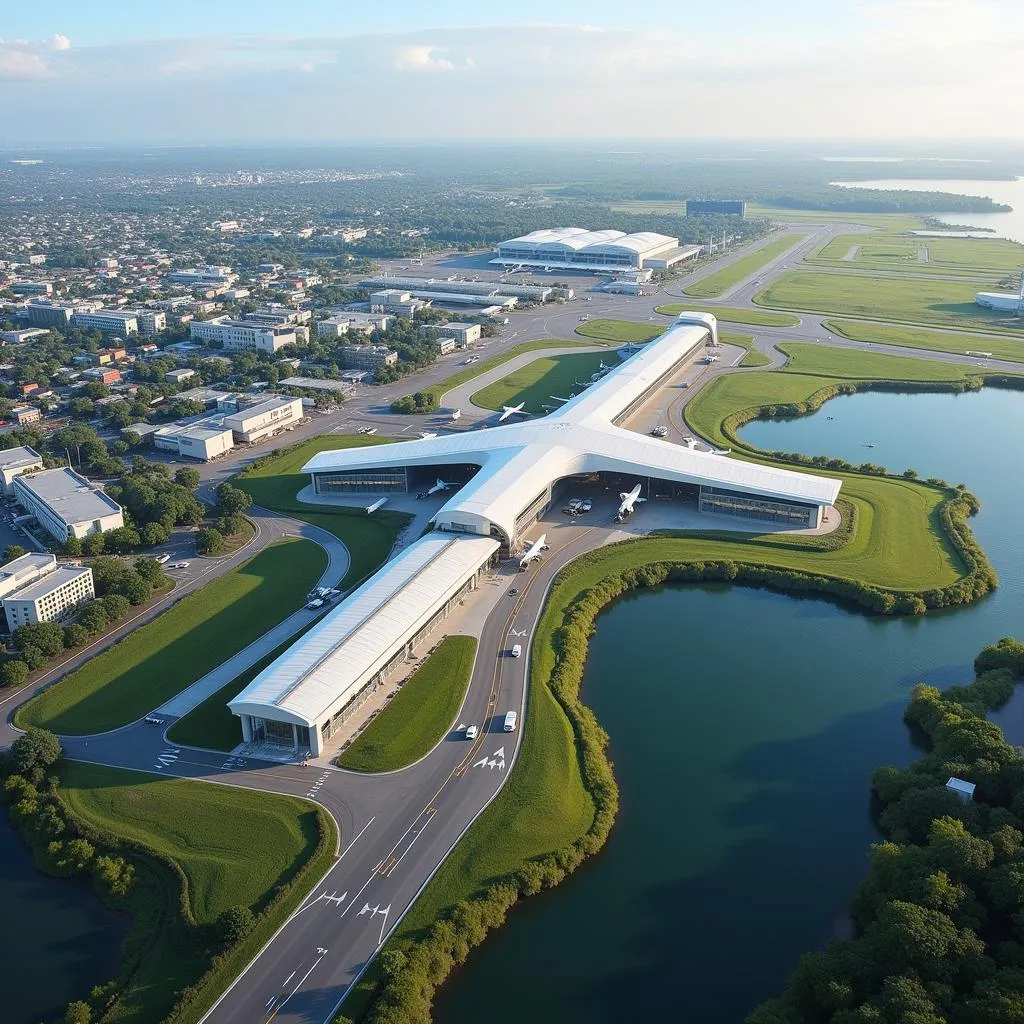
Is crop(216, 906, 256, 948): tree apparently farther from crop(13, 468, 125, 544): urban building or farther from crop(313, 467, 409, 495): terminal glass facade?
crop(313, 467, 409, 495): terminal glass facade

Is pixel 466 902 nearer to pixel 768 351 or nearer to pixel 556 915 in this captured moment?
pixel 556 915

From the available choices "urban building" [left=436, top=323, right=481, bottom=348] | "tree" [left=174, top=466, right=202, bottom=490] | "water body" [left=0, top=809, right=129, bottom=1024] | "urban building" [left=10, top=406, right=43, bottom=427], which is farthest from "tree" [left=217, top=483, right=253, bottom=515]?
"urban building" [left=436, top=323, right=481, bottom=348]

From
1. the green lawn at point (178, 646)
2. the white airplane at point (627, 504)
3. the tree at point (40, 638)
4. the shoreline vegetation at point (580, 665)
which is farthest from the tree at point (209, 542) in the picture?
the white airplane at point (627, 504)

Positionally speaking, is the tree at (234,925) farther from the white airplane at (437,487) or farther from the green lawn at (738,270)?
the green lawn at (738,270)

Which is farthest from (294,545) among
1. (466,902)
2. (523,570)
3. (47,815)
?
(466,902)

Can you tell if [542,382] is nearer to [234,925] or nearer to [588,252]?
[234,925]
